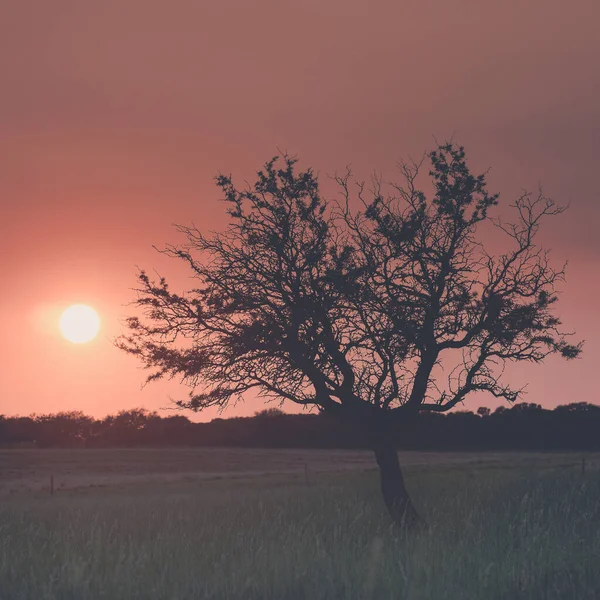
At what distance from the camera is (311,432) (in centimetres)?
9331

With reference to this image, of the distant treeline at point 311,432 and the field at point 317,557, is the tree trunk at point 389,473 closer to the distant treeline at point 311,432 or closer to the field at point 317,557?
the field at point 317,557

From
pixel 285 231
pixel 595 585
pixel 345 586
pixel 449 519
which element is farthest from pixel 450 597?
pixel 285 231

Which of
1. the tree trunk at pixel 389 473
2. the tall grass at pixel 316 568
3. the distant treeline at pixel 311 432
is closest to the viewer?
the tall grass at pixel 316 568

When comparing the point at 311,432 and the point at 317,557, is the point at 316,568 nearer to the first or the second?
the point at 317,557

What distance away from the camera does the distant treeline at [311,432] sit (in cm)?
8238

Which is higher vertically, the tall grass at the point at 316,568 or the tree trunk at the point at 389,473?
the tree trunk at the point at 389,473

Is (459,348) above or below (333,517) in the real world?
above

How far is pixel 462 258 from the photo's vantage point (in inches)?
769

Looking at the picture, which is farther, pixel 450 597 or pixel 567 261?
pixel 567 261

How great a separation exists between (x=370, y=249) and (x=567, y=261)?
5.08m

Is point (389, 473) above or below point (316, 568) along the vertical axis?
above

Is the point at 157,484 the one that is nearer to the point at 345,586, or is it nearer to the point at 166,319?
the point at 166,319

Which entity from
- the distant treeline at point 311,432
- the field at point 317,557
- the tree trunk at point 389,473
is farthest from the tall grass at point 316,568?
the distant treeline at point 311,432

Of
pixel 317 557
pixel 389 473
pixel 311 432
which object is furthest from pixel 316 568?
pixel 311 432
